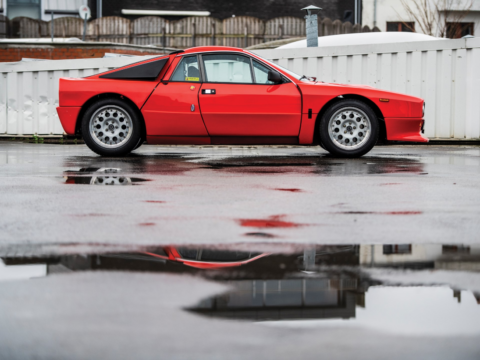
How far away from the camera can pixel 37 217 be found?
4914 millimetres

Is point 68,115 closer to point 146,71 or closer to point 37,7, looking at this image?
point 146,71

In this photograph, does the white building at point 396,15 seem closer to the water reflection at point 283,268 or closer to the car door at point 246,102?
the car door at point 246,102

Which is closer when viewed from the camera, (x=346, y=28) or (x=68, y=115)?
(x=68, y=115)

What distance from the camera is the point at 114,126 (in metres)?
9.63

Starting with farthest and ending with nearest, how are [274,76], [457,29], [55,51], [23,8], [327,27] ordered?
[457,29]
[23,8]
[327,27]
[55,51]
[274,76]

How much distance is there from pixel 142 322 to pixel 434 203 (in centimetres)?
343

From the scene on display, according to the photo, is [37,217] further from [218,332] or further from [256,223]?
[218,332]

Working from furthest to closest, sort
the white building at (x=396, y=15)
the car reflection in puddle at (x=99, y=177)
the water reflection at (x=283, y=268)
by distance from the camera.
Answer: the white building at (x=396, y=15)
the car reflection in puddle at (x=99, y=177)
the water reflection at (x=283, y=268)

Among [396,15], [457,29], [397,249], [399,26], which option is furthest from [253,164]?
[399,26]

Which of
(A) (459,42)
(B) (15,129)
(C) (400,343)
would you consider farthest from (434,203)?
(B) (15,129)

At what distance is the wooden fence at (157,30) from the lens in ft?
79.0

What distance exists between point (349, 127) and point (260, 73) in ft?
4.24

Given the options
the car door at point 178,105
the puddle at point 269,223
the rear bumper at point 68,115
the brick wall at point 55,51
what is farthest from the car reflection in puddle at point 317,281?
the brick wall at point 55,51

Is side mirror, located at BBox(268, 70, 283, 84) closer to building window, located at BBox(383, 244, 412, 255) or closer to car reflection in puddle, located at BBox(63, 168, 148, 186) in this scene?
car reflection in puddle, located at BBox(63, 168, 148, 186)
